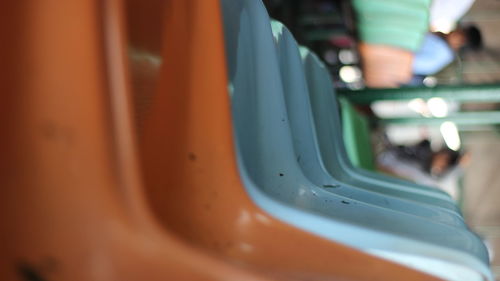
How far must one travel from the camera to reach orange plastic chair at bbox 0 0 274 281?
1.37 feet

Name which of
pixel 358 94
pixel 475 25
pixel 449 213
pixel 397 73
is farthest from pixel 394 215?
pixel 475 25

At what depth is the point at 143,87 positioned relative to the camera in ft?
1.70

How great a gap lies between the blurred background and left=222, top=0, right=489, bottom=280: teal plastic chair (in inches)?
40.4

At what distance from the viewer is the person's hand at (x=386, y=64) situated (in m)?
2.52

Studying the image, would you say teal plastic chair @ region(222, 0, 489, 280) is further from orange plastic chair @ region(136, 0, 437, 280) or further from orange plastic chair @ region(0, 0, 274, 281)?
orange plastic chair @ region(0, 0, 274, 281)

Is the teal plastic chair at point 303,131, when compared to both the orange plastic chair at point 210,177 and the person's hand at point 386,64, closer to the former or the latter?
the orange plastic chair at point 210,177

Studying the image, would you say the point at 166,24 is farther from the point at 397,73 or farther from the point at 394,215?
the point at 397,73

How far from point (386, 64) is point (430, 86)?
0.78m

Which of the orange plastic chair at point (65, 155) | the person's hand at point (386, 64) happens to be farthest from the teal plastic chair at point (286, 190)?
the person's hand at point (386, 64)

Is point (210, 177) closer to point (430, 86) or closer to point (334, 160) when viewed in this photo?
point (334, 160)

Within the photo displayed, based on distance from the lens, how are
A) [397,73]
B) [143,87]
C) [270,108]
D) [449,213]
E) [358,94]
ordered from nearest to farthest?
[143,87] → [270,108] → [449,213] → [358,94] → [397,73]

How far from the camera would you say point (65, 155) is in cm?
42

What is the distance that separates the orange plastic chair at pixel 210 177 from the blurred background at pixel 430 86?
117 cm

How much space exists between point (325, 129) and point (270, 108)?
1.25 ft
